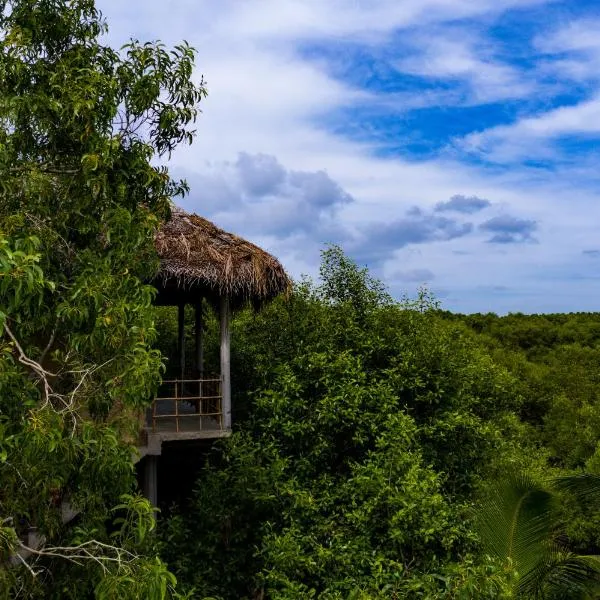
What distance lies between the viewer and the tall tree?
5312mm

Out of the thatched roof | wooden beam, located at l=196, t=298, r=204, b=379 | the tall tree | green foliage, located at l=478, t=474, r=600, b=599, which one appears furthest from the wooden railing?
green foliage, located at l=478, t=474, r=600, b=599

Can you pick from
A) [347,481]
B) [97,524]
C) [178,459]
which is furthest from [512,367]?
[97,524]

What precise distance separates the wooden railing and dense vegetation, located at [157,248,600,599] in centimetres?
49

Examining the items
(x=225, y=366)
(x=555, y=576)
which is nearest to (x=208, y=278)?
(x=225, y=366)

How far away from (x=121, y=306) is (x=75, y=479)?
5.17 ft

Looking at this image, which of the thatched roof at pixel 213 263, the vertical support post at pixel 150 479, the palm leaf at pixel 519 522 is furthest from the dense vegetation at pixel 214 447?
the thatched roof at pixel 213 263

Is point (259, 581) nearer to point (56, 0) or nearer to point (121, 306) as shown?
point (121, 306)

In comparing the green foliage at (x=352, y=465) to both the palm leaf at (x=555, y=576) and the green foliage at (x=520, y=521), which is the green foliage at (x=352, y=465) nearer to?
the green foliage at (x=520, y=521)

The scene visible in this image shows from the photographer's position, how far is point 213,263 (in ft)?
30.8

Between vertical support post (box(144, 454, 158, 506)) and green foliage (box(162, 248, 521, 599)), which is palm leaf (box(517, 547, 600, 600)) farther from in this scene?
vertical support post (box(144, 454, 158, 506))

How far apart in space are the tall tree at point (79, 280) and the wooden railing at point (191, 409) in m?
2.25

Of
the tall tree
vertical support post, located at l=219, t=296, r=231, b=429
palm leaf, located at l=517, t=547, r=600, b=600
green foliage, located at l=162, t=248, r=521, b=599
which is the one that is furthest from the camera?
vertical support post, located at l=219, t=296, r=231, b=429

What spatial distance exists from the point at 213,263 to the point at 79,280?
3792 mm

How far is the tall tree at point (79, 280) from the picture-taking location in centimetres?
531
